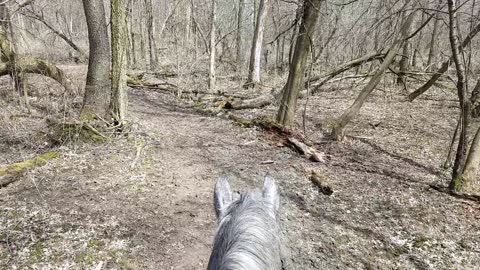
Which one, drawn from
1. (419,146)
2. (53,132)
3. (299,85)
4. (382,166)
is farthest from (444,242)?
(53,132)

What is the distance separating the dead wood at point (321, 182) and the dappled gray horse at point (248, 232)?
405cm

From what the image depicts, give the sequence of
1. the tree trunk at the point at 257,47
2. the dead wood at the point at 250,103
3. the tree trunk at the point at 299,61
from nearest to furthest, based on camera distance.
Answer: the tree trunk at the point at 299,61 → the dead wood at the point at 250,103 → the tree trunk at the point at 257,47

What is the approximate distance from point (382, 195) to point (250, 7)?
55.4 ft

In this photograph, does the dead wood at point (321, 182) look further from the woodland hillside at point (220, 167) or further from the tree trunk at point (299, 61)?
the tree trunk at point (299, 61)

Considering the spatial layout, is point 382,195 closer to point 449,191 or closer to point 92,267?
point 449,191

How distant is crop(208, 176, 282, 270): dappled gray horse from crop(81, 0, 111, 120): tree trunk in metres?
6.19

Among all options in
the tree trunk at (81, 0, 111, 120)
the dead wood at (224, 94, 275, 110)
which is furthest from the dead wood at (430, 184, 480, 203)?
the tree trunk at (81, 0, 111, 120)

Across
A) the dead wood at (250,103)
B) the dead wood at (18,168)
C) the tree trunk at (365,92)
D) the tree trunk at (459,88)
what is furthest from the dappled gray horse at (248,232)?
the dead wood at (250,103)

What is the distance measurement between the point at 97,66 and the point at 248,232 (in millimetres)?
7030

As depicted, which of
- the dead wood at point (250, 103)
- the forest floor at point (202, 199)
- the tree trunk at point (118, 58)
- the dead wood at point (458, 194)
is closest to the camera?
the forest floor at point (202, 199)

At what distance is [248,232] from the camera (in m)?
1.36

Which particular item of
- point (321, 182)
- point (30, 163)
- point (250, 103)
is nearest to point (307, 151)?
point (321, 182)

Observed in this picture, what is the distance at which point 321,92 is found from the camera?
44.0 feet

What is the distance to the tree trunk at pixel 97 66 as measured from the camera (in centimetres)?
721
